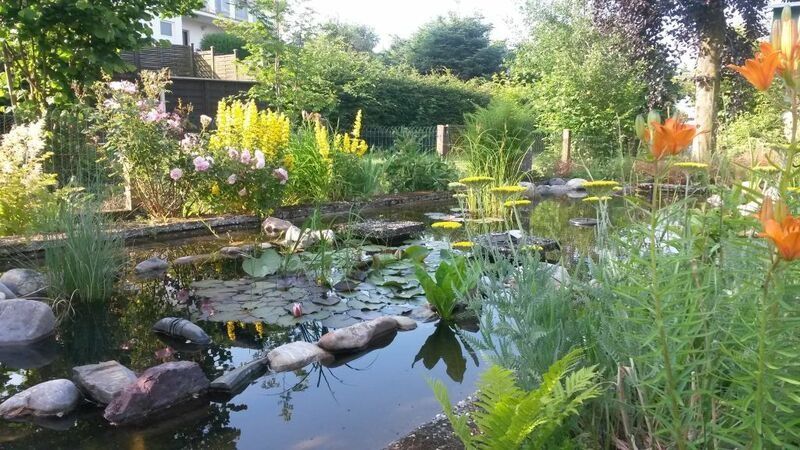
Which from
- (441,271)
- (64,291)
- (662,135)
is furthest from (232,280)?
(662,135)

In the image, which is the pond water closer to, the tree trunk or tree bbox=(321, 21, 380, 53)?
the tree trunk

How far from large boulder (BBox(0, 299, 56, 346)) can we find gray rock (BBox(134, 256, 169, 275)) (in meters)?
1.29

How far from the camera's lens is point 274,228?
6.73 metres

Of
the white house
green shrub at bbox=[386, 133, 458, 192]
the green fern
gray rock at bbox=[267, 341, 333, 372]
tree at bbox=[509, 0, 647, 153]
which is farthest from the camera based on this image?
the white house

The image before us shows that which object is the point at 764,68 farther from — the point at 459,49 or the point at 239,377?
the point at 459,49

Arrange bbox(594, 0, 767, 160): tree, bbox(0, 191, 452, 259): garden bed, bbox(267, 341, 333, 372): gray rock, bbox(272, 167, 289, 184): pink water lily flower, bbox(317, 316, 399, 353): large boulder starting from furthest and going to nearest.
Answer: bbox(594, 0, 767, 160): tree, bbox(272, 167, 289, 184): pink water lily flower, bbox(0, 191, 452, 259): garden bed, bbox(317, 316, 399, 353): large boulder, bbox(267, 341, 333, 372): gray rock

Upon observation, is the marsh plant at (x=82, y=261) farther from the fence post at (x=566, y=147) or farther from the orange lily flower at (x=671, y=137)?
the fence post at (x=566, y=147)

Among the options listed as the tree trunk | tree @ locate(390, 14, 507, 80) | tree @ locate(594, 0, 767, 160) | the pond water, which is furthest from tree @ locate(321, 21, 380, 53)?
the pond water

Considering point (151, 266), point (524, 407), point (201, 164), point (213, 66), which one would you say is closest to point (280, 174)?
point (201, 164)

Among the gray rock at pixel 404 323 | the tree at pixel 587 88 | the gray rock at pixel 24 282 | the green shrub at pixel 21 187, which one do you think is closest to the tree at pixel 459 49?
the tree at pixel 587 88

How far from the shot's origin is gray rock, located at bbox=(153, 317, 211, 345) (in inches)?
138

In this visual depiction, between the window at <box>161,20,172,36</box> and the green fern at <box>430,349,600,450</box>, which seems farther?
the window at <box>161,20,172,36</box>

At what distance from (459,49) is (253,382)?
26.7 m

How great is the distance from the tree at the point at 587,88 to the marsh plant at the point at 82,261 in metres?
11.5
